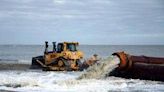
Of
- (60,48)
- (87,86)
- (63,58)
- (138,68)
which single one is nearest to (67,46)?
(60,48)

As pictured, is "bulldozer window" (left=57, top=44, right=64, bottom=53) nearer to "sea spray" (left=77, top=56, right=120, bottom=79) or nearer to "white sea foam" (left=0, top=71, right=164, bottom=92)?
"sea spray" (left=77, top=56, right=120, bottom=79)

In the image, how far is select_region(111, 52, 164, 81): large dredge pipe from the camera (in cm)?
2200

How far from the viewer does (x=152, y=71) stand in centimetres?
2203

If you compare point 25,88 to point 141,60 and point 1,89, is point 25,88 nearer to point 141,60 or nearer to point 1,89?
point 1,89

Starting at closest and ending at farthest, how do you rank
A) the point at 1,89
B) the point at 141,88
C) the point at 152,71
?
the point at 1,89, the point at 141,88, the point at 152,71

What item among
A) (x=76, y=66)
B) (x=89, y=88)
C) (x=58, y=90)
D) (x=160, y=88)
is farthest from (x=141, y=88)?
(x=76, y=66)

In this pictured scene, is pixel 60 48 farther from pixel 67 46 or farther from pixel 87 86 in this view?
pixel 87 86

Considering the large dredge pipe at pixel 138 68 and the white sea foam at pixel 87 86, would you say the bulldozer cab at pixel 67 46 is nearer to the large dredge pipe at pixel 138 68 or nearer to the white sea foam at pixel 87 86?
the large dredge pipe at pixel 138 68

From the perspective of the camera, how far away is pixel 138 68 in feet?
74.0

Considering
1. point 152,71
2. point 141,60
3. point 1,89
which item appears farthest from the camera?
point 141,60

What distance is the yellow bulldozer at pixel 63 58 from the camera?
28719mm

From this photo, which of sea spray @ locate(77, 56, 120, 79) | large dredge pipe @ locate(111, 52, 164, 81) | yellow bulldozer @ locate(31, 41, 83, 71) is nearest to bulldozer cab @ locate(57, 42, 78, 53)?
yellow bulldozer @ locate(31, 41, 83, 71)

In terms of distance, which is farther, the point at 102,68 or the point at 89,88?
the point at 102,68

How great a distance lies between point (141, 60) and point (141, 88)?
4738mm
